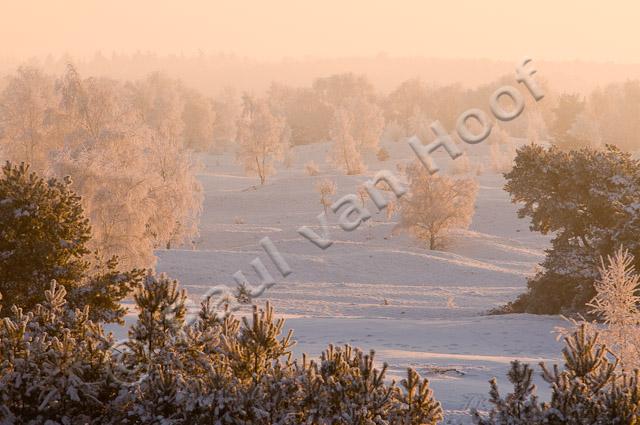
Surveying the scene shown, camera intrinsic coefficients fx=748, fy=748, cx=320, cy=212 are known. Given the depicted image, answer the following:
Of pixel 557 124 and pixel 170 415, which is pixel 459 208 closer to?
pixel 170 415

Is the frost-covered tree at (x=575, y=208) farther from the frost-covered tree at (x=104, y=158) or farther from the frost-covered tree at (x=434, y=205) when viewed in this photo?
the frost-covered tree at (x=434, y=205)

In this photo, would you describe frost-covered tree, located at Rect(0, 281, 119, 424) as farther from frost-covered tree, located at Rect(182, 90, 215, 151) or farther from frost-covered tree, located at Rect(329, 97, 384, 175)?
frost-covered tree, located at Rect(182, 90, 215, 151)

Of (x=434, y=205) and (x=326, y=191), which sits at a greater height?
(x=326, y=191)

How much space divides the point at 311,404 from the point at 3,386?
4.23 meters

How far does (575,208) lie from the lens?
→ 93.4ft

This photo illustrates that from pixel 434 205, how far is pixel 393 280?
1021cm

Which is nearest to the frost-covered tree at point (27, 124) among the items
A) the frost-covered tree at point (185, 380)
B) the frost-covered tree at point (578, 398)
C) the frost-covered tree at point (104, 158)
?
the frost-covered tree at point (104, 158)

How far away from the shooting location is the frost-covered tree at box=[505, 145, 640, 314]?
2748 cm

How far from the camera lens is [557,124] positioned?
101688mm

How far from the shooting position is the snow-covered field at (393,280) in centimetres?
2083

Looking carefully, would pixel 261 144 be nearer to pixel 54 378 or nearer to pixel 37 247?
pixel 37 247

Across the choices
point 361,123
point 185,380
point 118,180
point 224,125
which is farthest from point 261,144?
point 185,380

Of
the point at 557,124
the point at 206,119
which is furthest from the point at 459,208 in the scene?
the point at 206,119

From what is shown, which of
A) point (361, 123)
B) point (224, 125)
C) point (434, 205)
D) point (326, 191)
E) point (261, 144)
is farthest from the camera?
point (224, 125)
